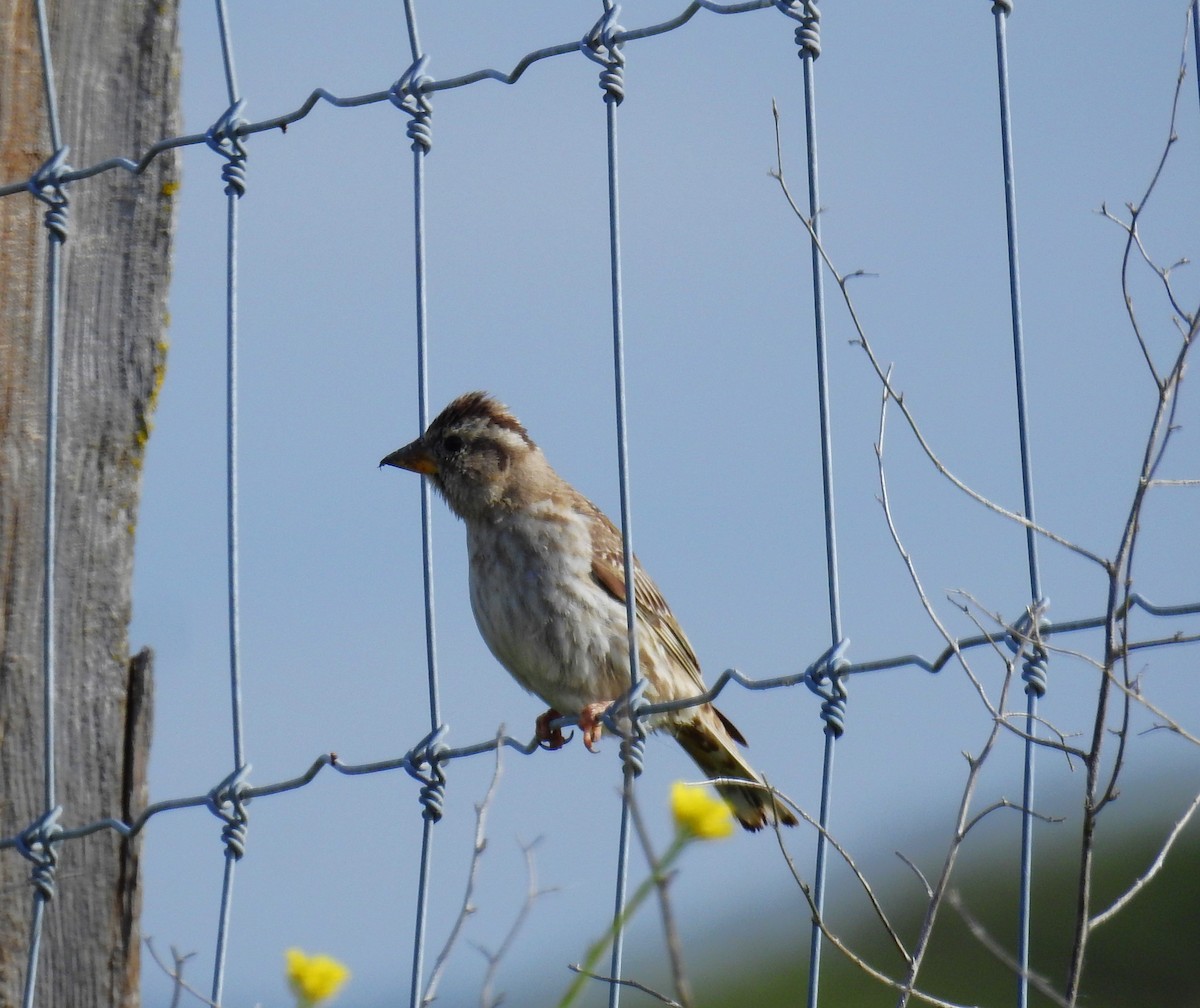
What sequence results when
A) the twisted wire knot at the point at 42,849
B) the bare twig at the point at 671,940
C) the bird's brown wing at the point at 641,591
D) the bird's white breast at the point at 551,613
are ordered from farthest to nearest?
1. the bird's brown wing at the point at 641,591
2. the bird's white breast at the point at 551,613
3. the twisted wire knot at the point at 42,849
4. the bare twig at the point at 671,940

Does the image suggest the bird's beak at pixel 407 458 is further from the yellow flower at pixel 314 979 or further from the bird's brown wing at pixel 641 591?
the yellow flower at pixel 314 979

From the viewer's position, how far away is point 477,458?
20.5ft

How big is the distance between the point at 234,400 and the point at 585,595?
209cm

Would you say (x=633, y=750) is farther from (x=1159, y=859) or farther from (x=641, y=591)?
(x=641, y=591)

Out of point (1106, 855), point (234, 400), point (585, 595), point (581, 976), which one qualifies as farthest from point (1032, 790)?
point (1106, 855)

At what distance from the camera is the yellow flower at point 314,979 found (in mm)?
2129

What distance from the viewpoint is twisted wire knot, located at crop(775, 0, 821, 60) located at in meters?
3.32

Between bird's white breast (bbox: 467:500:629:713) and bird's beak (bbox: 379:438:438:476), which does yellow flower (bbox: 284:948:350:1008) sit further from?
bird's beak (bbox: 379:438:438:476)

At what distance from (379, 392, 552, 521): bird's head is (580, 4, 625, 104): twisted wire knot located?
2597 millimetres

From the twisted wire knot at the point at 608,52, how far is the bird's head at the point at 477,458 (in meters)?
2.60

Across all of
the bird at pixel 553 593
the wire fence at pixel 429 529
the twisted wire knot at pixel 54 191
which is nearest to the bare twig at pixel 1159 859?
the wire fence at pixel 429 529

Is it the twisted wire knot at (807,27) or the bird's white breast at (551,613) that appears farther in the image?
the bird's white breast at (551,613)

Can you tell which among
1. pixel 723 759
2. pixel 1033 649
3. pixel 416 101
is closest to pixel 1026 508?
pixel 1033 649

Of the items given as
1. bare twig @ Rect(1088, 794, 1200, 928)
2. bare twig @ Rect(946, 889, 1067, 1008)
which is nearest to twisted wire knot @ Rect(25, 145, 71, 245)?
bare twig @ Rect(946, 889, 1067, 1008)
